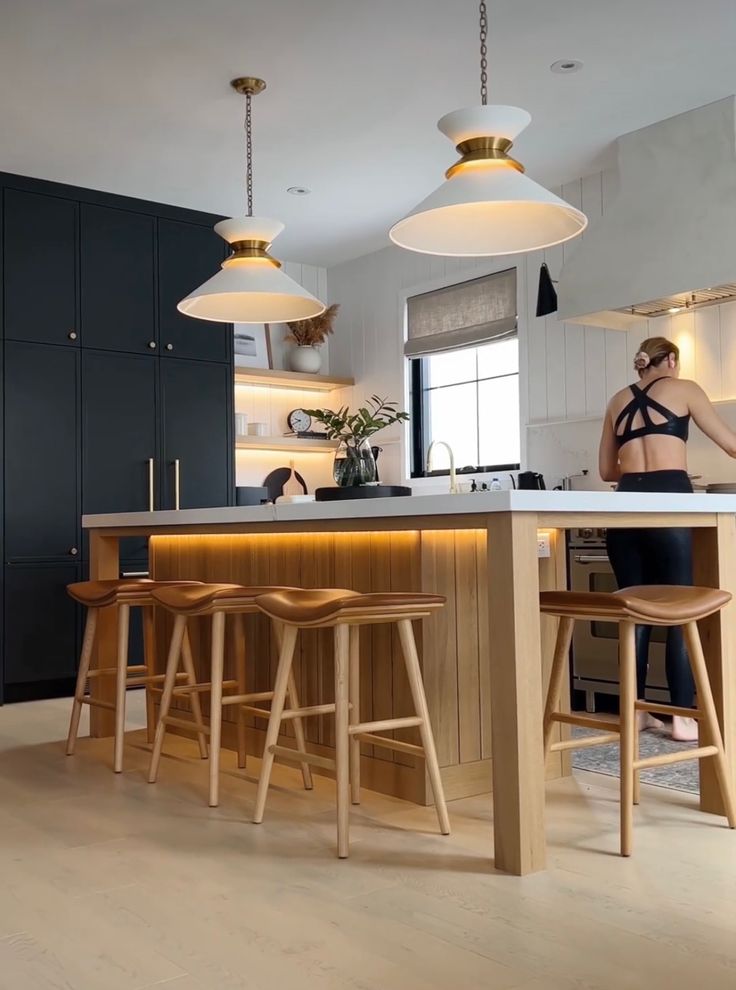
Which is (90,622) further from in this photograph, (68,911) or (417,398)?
(417,398)

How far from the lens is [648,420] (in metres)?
4.07

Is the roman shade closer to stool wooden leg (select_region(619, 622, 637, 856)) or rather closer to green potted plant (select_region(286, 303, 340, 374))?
green potted plant (select_region(286, 303, 340, 374))

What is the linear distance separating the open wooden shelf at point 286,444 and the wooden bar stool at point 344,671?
390cm

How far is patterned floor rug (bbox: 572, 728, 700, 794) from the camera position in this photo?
325 cm

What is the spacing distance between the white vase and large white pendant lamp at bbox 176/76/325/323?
291 centimetres

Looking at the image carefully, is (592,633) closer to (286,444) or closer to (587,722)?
(587,722)

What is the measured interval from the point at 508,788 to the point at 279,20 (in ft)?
9.84

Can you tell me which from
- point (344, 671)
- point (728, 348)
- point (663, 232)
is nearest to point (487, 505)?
point (344, 671)

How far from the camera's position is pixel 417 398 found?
6.92 meters

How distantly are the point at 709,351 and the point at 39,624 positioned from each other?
12.0 ft

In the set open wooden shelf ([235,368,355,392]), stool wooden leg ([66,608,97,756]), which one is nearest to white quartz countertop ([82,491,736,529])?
stool wooden leg ([66,608,97,756])

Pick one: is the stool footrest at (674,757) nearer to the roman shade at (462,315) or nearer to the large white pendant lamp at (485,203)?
the large white pendant lamp at (485,203)

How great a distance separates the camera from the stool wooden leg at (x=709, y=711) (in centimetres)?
273

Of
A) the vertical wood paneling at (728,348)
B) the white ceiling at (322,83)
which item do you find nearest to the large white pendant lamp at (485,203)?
the white ceiling at (322,83)
